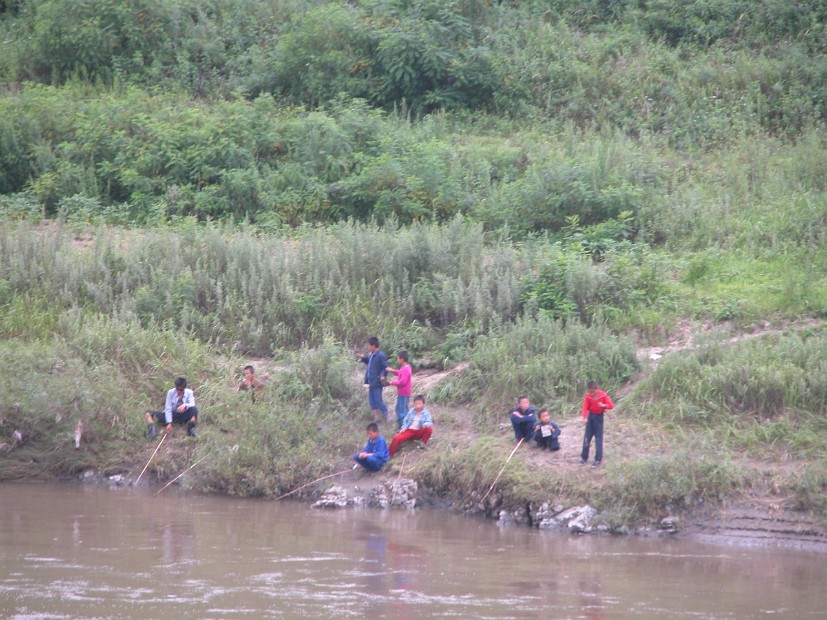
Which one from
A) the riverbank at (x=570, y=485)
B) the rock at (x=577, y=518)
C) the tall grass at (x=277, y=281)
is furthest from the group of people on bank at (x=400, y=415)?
the tall grass at (x=277, y=281)

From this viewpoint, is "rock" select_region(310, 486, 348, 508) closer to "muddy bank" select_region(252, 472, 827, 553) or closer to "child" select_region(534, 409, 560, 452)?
"muddy bank" select_region(252, 472, 827, 553)

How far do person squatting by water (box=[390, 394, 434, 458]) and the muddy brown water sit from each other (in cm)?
105

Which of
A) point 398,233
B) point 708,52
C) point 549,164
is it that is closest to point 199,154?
point 398,233

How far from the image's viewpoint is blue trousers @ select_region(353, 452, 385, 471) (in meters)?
13.5

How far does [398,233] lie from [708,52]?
33.8 feet

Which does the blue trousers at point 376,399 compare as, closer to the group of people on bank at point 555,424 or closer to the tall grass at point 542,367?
the tall grass at point 542,367

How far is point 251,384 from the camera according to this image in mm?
14625

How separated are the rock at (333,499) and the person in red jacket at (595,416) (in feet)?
10.3

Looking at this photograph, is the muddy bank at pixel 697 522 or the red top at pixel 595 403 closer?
the muddy bank at pixel 697 522

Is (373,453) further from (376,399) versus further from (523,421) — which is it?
(523,421)

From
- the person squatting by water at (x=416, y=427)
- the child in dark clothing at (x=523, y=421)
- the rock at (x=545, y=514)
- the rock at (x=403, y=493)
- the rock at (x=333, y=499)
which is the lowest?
the rock at (x=333, y=499)

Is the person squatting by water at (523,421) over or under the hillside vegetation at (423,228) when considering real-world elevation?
under

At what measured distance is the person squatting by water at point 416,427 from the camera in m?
13.8

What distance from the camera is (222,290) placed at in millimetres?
16266
